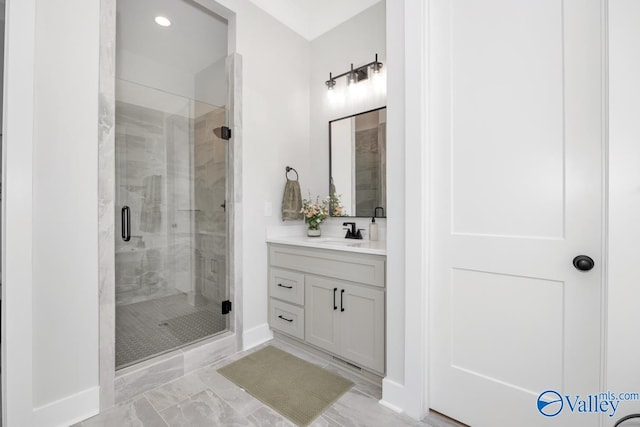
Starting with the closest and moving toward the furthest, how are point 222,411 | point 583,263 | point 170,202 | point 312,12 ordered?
point 583,263 → point 222,411 → point 170,202 → point 312,12

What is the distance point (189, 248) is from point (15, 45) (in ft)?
4.58

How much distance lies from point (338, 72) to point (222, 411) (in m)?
2.75

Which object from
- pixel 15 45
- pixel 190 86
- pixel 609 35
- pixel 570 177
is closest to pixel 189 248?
pixel 190 86

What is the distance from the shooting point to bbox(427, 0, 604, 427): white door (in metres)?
1.18

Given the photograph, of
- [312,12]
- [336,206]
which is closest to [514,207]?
[336,206]

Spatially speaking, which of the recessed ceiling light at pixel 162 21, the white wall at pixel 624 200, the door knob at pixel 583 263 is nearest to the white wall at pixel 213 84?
the recessed ceiling light at pixel 162 21

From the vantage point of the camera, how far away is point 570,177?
120cm

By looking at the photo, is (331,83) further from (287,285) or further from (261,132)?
(287,285)

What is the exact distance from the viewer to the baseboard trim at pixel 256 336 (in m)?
2.27

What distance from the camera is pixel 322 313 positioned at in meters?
2.09

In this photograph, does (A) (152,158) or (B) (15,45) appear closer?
(B) (15,45)

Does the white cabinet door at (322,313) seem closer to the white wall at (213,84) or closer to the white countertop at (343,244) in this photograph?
the white countertop at (343,244)

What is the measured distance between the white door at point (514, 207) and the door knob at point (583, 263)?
27 mm

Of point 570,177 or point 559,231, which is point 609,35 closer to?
point 570,177
